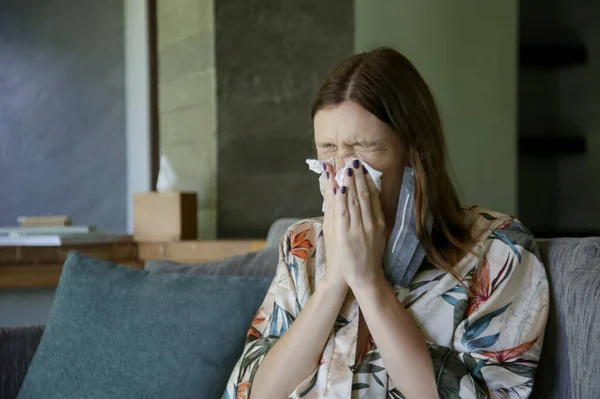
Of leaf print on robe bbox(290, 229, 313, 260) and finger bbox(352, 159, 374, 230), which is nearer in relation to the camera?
finger bbox(352, 159, 374, 230)

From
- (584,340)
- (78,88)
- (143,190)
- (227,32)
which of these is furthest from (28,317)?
→ (584,340)

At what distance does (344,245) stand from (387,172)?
5.6 inches

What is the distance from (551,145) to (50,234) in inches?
103

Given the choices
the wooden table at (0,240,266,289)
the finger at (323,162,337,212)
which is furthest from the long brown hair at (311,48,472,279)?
the wooden table at (0,240,266,289)

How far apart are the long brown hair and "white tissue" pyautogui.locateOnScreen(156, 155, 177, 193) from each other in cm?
150

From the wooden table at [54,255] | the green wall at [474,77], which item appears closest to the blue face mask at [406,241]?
the wooden table at [54,255]

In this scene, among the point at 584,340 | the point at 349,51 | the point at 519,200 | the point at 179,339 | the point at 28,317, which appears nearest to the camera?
the point at 584,340

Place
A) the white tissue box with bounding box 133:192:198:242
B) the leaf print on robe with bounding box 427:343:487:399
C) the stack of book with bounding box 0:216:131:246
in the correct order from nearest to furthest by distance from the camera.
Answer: the leaf print on robe with bounding box 427:343:487:399
the stack of book with bounding box 0:216:131:246
the white tissue box with bounding box 133:192:198:242

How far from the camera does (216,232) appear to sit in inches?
114

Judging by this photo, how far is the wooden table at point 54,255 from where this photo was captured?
2.59 m

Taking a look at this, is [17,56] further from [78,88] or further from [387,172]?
[387,172]

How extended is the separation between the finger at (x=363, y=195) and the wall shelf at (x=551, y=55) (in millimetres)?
2997

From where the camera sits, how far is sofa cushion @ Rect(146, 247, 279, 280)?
168cm

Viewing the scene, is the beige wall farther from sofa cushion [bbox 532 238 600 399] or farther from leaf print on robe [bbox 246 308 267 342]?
sofa cushion [bbox 532 238 600 399]
